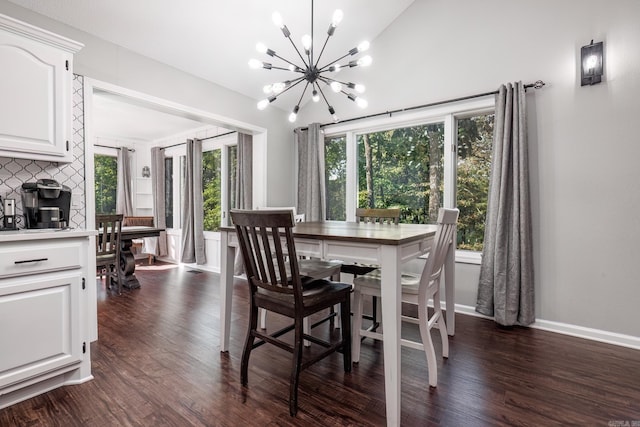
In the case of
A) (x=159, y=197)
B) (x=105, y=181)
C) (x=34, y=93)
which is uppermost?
(x=34, y=93)

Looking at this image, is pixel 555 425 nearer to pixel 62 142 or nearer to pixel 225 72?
pixel 62 142

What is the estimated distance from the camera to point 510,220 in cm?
280

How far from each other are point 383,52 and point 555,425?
3.69 metres

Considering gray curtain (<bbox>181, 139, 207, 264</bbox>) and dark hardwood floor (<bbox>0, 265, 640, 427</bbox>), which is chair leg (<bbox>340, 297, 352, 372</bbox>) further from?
gray curtain (<bbox>181, 139, 207, 264</bbox>)

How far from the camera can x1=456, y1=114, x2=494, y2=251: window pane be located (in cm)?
317

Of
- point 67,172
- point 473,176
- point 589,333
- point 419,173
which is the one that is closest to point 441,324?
point 589,333

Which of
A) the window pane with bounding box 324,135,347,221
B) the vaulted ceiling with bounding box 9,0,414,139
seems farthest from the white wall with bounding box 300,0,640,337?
→ the window pane with bounding box 324,135,347,221

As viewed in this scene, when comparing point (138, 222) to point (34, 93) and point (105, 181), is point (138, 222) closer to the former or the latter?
point (105, 181)

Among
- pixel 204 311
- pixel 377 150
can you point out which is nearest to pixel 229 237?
pixel 204 311

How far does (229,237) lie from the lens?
2225mm

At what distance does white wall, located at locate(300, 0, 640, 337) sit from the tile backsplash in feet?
11.2

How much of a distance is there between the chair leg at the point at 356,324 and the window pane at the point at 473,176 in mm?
1815

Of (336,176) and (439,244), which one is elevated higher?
(336,176)

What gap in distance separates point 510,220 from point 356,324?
180 cm
